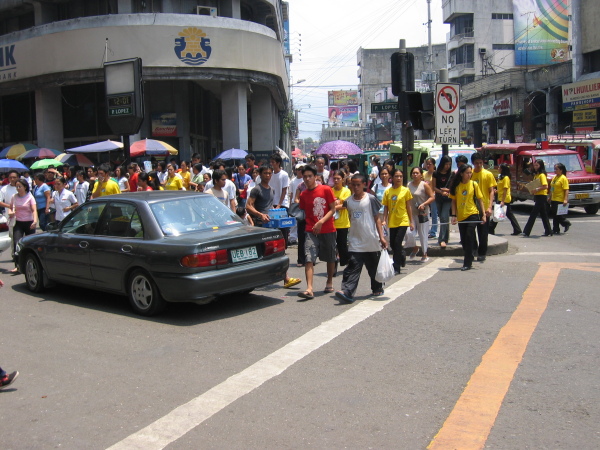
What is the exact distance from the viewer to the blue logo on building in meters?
25.4

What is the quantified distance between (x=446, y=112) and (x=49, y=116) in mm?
21655

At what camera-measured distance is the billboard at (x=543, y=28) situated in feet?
163

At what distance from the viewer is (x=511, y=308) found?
7570mm

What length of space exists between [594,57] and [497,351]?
32.3m

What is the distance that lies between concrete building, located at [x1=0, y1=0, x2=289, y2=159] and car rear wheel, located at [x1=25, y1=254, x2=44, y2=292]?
17.7 m

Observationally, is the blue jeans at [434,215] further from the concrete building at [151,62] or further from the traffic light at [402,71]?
the concrete building at [151,62]

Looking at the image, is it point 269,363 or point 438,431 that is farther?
point 269,363

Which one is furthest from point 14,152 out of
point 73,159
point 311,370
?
point 311,370

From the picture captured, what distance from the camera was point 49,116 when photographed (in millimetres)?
28172

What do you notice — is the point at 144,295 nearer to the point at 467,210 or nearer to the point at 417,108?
the point at 467,210

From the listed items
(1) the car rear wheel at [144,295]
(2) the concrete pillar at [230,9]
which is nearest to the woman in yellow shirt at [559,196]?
(1) the car rear wheel at [144,295]

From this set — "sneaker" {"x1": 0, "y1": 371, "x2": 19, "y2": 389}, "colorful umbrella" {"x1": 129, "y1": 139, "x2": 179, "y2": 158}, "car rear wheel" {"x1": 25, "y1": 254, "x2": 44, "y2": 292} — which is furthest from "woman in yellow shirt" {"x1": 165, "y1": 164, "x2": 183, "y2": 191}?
"colorful umbrella" {"x1": 129, "y1": 139, "x2": 179, "y2": 158}

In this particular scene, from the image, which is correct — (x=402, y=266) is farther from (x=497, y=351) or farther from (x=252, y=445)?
(x=252, y=445)

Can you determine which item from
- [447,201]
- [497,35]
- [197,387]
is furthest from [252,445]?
[497,35]
